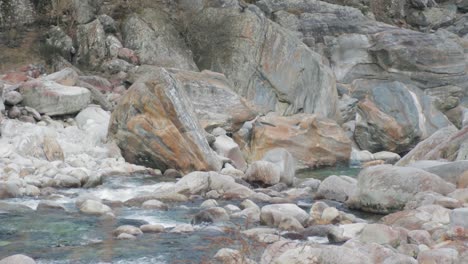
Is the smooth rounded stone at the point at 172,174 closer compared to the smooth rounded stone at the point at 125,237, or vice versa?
the smooth rounded stone at the point at 125,237

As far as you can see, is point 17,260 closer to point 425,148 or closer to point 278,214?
point 278,214

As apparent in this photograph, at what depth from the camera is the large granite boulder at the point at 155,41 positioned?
25.2 metres

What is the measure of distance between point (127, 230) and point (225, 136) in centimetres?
941

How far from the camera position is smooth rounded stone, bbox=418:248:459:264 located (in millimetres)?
7301

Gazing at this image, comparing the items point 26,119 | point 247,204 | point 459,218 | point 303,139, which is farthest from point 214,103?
point 459,218

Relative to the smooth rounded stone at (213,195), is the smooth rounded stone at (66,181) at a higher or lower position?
lower

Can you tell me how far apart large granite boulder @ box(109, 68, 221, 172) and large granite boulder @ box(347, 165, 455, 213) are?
4757mm

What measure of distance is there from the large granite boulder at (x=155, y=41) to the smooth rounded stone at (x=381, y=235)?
56.6ft

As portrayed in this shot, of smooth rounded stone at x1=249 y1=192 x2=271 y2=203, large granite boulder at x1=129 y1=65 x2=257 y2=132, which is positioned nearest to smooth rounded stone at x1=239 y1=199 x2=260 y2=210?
smooth rounded stone at x1=249 y1=192 x2=271 y2=203

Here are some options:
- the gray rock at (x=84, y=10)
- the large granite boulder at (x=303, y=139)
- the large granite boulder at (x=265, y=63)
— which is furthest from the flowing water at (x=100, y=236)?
the gray rock at (x=84, y=10)

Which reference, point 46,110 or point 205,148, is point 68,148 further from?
point 205,148

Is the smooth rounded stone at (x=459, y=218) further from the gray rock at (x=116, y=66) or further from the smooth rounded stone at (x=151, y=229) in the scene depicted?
the gray rock at (x=116, y=66)

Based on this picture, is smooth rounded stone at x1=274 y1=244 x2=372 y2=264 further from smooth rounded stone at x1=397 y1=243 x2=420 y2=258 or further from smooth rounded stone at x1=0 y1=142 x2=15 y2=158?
smooth rounded stone at x1=0 y1=142 x2=15 y2=158

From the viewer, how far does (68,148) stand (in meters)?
16.0
